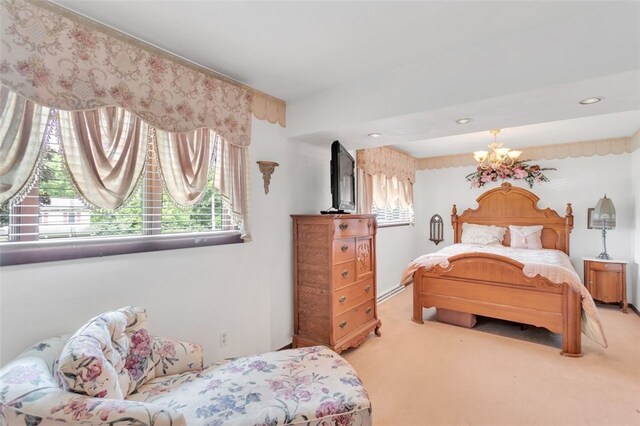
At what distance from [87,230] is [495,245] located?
503cm

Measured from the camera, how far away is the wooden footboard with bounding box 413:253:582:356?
2.80 meters

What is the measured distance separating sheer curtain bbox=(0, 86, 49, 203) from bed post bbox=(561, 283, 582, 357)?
4033mm

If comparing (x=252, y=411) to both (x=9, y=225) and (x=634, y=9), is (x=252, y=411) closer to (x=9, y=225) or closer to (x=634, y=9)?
(x=9, y=225)

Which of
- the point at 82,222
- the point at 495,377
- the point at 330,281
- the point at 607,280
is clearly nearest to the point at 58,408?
the point at 82,222

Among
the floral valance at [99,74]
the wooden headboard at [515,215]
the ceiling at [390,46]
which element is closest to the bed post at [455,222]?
the wooden headboard at [515,215]

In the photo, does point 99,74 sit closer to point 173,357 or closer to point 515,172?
point 173,357

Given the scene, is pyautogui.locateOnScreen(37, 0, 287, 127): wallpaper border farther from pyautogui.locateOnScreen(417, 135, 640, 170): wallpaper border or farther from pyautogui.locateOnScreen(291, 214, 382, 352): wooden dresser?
pyautogui.locateOnScreen(417, 135, 640, 170): wallpaper border

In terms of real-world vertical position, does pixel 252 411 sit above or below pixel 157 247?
below

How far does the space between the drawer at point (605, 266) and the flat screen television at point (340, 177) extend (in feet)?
11.6

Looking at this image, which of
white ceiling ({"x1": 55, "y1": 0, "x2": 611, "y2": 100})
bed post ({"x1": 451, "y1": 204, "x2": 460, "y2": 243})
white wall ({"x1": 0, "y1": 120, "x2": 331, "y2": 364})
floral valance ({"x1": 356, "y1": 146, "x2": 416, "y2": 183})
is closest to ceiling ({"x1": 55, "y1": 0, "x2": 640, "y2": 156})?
white ceiling ({"x1": 55, "y1": 0, "x2": 611, "y2": 100})

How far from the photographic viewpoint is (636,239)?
12.9 feet

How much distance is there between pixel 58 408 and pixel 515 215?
5647 mm

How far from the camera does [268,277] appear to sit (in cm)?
271

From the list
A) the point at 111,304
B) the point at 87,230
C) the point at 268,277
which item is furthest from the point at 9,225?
the point at 268,277
